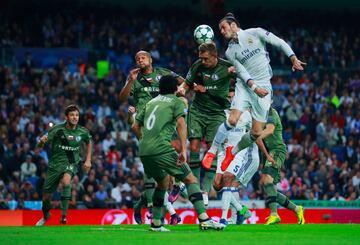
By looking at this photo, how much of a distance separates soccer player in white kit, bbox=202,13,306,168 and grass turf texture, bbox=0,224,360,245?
1986mm

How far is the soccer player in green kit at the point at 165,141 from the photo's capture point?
15.8 meters

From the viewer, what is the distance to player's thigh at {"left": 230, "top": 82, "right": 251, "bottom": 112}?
1894cm

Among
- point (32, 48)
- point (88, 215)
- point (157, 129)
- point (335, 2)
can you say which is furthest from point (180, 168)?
point (335, 2)

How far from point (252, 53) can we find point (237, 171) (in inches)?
99.7

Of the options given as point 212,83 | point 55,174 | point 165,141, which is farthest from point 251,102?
point 55,174

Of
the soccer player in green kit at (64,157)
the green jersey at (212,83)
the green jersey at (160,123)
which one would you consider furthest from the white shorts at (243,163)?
the green jersey at (160,123)

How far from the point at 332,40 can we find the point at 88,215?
1979 cm

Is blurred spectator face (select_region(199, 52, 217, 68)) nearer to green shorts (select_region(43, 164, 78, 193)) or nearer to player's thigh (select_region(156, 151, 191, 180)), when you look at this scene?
player's thigh (select_region(156, 151, 191, 180))

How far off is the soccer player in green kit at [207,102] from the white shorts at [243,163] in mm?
566

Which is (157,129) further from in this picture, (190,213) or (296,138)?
(296,138)

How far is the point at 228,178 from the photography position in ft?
64.4

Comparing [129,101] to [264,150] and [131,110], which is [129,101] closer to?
[264,150]

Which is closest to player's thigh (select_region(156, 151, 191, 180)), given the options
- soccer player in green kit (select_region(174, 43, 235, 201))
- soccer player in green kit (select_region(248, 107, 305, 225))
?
soccer player in green kit (select_region(174, 43, 235, 201))

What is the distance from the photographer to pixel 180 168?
15953mm
